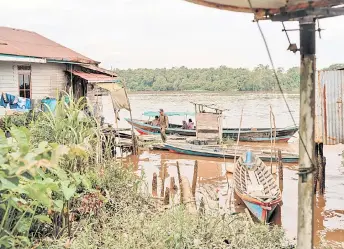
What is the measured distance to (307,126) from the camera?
2289 millimetres

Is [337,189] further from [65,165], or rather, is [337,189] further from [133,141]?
[65,165]

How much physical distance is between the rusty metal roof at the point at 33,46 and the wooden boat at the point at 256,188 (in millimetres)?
6855

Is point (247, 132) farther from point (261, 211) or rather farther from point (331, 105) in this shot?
point (261, 211)

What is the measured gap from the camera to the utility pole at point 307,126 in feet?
7.44

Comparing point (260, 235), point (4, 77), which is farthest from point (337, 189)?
point (4, 77)

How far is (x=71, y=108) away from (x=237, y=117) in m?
32.7

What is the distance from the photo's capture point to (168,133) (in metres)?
21.6

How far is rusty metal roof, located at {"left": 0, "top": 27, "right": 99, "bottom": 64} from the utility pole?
9621 mm

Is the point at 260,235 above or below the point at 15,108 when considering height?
below

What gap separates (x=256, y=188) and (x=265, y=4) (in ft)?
25.1

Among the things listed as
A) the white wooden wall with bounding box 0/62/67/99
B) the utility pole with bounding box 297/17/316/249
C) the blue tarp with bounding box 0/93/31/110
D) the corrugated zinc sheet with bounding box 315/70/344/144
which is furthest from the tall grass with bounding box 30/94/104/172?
the white wooden wall with bounding box 0/62/67/99

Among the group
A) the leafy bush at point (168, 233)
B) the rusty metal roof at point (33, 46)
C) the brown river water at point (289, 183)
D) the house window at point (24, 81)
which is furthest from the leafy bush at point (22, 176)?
the house window at point (24, 81)

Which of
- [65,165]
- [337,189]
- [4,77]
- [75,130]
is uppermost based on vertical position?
[4,77]

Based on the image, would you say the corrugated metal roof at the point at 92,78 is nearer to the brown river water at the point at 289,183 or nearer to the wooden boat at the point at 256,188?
the brown river water at the point at 289,183
